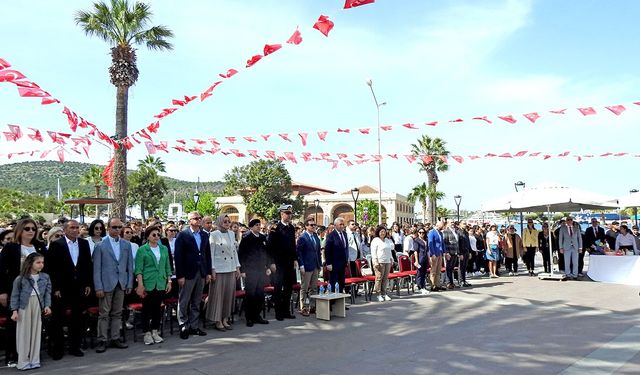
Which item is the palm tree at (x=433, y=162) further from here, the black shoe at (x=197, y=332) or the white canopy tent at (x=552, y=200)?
the black shoe at (x=197, y=332)

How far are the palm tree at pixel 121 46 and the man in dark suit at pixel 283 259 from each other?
1077 centimetres

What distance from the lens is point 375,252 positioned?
10672 mm

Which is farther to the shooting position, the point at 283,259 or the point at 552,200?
the point at 552,200

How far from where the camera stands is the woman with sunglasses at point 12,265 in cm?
601

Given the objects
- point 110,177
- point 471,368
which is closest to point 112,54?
point 110,177

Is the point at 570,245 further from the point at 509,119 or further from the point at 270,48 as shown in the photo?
the point at 270,48

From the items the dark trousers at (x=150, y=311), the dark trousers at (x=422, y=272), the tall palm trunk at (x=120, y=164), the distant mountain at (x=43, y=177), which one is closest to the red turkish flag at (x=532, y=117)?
the dark trousers at (x=422, y=272)

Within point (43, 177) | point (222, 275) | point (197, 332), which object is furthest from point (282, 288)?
point (43, 177)

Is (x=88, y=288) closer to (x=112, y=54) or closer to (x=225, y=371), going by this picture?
(x=225, y=371)

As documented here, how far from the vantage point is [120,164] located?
1762 centimetres

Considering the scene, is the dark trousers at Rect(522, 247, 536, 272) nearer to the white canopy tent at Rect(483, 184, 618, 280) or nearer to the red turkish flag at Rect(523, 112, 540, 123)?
the white canopy tent at Rect(483, 184, 618, 280)

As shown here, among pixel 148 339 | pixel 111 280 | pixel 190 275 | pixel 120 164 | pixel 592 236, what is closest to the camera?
pixel 111 280

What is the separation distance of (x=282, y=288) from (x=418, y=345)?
3.08 metres

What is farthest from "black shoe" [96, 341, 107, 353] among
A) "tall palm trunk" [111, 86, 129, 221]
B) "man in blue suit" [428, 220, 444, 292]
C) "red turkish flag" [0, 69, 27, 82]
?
"tall palm trunk" [111, 86, 129, 221]
